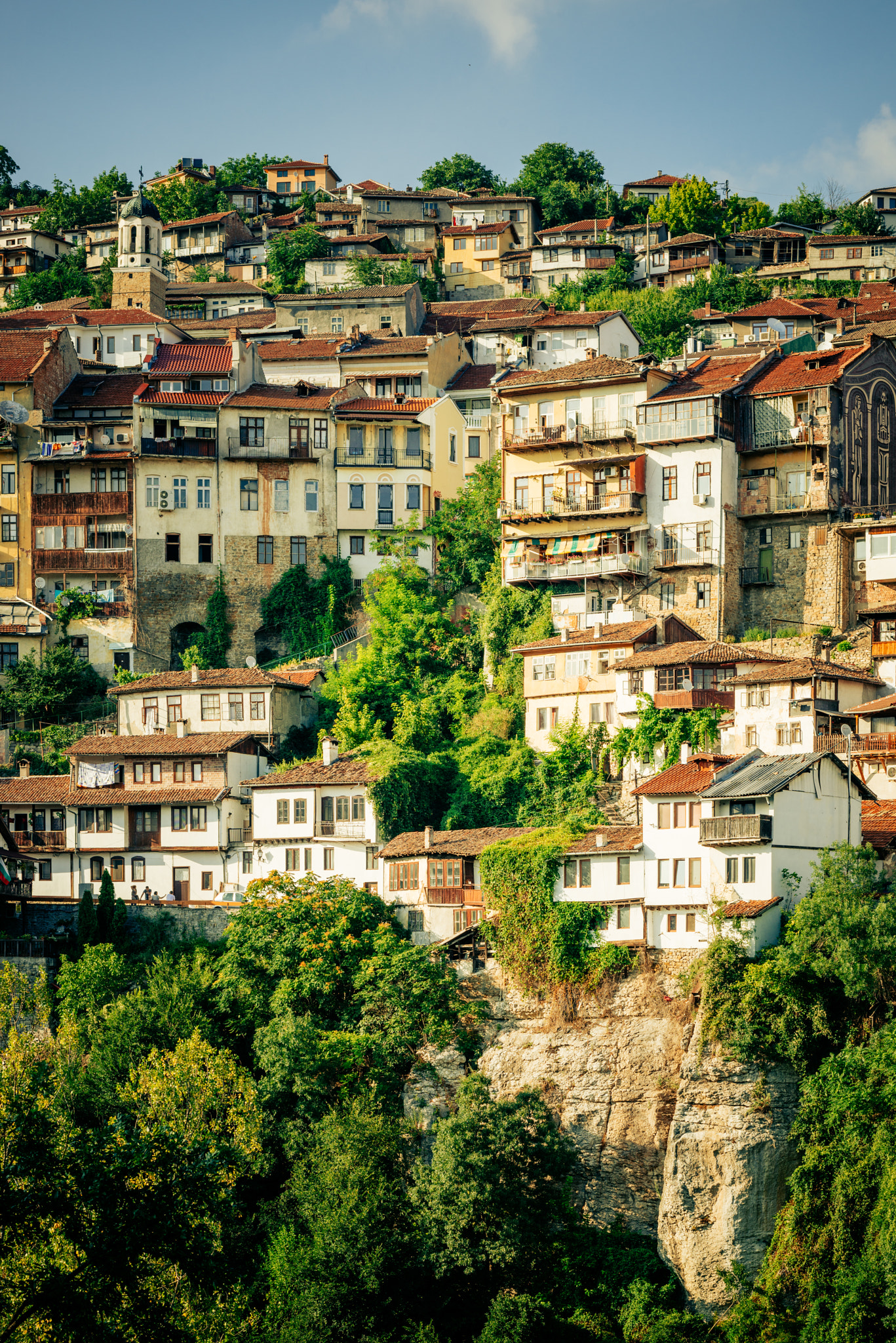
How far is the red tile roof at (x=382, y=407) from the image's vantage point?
73438 mm

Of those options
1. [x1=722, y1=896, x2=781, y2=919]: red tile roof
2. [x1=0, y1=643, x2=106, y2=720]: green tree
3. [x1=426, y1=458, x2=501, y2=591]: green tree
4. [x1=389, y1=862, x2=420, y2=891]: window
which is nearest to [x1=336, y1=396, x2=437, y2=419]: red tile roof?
[x1=426, y1=458, x2=501, y2=591]: green tree

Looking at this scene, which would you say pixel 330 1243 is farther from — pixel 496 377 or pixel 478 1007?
pixel 496 377

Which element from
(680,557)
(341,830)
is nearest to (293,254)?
(680,557)

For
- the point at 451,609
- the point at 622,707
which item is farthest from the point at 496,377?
the point at 622,707

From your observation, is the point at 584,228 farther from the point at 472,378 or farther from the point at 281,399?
the point at 281,399

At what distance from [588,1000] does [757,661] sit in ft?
42.5

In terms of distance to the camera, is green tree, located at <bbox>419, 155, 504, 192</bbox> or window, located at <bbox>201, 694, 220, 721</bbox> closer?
window, located at <bbox>201, 694, 220, 721</bbox>

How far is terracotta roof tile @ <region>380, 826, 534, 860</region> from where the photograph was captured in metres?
51.0

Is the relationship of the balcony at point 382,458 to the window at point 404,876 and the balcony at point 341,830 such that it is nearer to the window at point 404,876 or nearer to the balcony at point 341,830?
the balcony at point 341,830

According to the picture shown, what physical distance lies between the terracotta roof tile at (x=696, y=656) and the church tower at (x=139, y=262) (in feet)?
172

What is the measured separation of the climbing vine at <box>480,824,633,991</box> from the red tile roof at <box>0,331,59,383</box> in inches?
1479

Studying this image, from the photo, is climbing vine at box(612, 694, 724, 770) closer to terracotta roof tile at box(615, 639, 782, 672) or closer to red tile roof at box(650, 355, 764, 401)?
terracotta roof tile at box(615, 639, 782, 672)

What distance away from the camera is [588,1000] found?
46094 mm

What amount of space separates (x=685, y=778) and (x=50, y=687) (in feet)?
103
